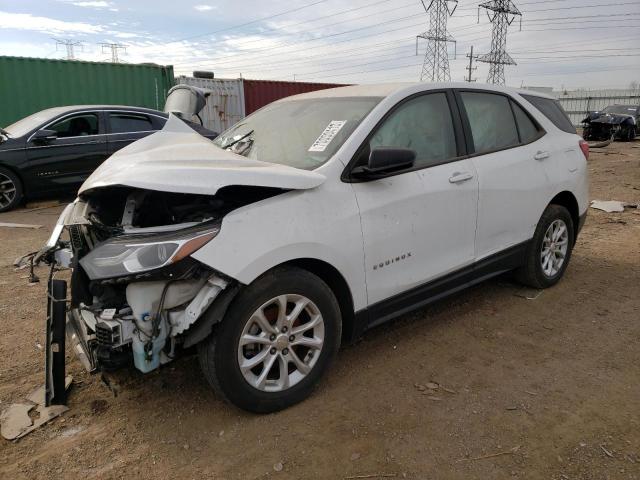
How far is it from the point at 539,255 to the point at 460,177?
4.56 ft

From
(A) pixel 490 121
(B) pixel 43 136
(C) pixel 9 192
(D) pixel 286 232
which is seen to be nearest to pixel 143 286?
(D) pixel 286 232

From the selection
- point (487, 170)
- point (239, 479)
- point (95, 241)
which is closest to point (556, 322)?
point (487, 170)

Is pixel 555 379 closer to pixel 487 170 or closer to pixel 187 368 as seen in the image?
pixel 487 170

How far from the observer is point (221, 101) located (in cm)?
1459

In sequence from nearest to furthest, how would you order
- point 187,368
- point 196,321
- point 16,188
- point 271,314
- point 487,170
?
point 196,321, point 271,314, point 187,368, point 487,170, point 16,188

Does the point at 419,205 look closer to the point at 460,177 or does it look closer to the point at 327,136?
the point at 460,177

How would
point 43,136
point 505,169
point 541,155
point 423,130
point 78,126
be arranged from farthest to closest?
1. point 78,126
2. point 43,136
3. point 541,155
4. point 505,169
5. point 423,130

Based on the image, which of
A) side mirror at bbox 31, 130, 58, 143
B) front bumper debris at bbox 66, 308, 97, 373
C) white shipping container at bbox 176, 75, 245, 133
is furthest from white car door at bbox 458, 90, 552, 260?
white shipping container at bbox 176, 75, 245, 133

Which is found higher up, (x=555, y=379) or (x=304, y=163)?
(x=304, y=163)

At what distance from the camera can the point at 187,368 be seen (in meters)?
3.21

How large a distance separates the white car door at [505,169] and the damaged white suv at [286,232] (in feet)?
0.06

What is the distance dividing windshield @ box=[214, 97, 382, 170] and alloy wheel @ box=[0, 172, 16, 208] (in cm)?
588

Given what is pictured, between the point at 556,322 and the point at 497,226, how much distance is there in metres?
0.87

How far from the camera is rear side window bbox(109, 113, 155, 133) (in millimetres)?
8727
